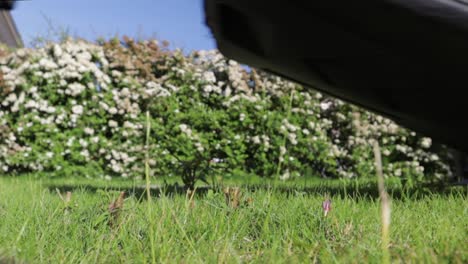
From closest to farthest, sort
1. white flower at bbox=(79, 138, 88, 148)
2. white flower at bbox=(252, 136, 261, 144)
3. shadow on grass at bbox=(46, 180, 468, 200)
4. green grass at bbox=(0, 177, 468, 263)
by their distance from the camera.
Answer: green grass at bbox=(0, 177, 468, 263) < shadow on grass at bbox=(46, 180, 468, 200) < white flower at bbox=(252, 136, 261, 144) < white flower at bbox=(79, 138, 88, 148)

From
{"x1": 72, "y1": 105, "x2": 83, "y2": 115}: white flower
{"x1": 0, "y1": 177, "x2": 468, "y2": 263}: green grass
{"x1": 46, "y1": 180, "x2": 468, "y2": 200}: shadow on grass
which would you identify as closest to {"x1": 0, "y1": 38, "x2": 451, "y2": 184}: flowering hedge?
{"x1": 72, "y1": 105, "x2": 83, "y2": 115}: white flower

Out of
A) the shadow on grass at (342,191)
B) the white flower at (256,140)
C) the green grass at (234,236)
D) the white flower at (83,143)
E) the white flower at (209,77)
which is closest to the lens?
the green grass at (234,236)

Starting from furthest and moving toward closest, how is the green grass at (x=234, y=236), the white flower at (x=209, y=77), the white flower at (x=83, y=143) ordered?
the white flower at (x=209, y=77), the white flower at (x=83, y=143), the green grass at (x=234, y=236)

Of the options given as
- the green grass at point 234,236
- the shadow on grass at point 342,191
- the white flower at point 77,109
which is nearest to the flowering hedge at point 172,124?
the white flower at point 77,109

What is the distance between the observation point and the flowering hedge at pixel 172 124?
712cm

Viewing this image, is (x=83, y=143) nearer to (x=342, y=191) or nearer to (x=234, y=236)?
A: (x=342, y=191)

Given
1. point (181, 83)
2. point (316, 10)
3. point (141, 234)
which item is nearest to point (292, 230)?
point (141, 234)

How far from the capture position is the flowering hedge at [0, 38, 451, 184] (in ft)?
23.4

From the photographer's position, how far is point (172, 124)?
282 inches

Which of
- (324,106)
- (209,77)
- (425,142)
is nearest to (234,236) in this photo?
(209,77)

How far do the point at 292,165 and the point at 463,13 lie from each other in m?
5.56

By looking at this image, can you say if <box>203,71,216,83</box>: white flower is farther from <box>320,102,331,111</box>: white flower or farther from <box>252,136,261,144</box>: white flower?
<box>320,102,331,111</box>: white flower

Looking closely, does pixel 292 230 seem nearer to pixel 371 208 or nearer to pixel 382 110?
pixel 371 208

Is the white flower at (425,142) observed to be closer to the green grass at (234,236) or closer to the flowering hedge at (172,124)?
the flowering hedge at (172,124)
